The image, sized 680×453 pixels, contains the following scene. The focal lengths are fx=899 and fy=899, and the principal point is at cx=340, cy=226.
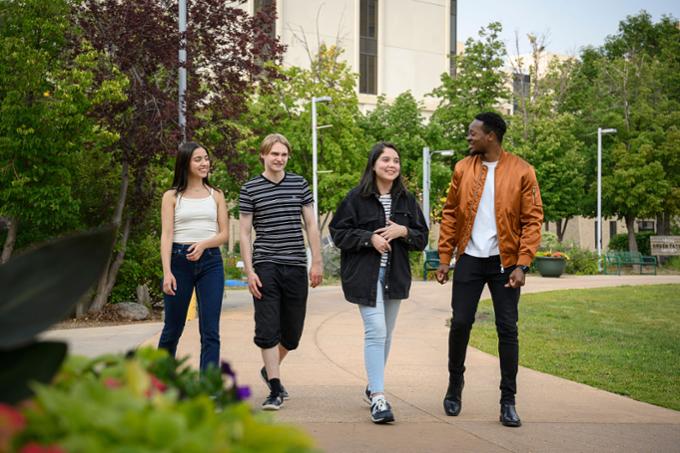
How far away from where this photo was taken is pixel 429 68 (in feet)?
188

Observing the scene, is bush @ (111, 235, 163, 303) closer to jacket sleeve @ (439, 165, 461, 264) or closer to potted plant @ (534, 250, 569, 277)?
jacket sleeve @ (439, 165, 461, 264)

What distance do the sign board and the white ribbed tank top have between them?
37827 millimetres

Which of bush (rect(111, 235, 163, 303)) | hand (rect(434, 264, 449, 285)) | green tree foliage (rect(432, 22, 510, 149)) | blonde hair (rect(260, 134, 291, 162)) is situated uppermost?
green tree foliage (rect(432, 22, 510, 149))

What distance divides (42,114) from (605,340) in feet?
27.0

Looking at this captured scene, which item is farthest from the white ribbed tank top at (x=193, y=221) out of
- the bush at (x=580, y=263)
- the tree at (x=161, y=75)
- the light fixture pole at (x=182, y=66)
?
the bush at (x=580, y=263)

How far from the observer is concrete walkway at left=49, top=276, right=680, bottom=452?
17.1ft

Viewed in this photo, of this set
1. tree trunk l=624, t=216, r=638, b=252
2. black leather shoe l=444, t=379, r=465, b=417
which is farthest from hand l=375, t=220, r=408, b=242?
tree trunk l=624, t=216, r=638, b=252

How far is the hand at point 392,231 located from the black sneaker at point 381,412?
3.64 feet

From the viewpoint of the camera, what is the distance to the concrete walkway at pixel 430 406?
17.1 ft

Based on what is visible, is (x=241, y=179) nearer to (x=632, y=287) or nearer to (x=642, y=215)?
(x=632, y=287)

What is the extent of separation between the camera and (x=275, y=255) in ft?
21.0

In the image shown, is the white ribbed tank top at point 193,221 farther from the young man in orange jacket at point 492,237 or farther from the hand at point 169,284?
the young man in orange jacket at point 492,237

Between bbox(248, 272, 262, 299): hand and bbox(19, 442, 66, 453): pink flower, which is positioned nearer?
bbox(19, 442, 66, 453): pink flower

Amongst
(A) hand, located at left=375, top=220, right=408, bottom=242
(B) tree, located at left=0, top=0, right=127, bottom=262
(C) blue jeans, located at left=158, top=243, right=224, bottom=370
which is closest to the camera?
(A) hand, located at left=375, top=220, right=408, bottom=242
